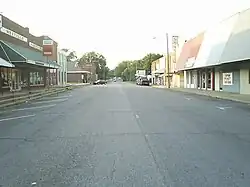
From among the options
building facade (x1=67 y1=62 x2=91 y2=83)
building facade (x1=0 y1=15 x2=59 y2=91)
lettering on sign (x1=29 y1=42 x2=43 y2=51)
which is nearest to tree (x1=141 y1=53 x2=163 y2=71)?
building facade (x1=67 y1=62 x2=91 y2=83)

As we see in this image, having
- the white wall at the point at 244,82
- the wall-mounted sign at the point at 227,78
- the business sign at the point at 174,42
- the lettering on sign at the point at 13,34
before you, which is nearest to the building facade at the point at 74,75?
the business sign at the point at 174,42

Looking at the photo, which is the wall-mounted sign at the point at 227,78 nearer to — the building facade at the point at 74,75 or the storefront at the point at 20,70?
the storefront at the point at 20,70

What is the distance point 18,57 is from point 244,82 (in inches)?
857

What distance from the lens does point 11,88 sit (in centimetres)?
4066

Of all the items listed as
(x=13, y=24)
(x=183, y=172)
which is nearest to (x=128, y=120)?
(x=183, y=172)

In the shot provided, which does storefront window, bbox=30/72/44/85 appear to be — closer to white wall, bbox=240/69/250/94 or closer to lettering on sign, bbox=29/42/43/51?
lettering on sign, bbox=29/42/43/51

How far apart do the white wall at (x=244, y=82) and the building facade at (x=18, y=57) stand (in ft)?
68.6

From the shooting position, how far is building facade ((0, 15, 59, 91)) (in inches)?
1469

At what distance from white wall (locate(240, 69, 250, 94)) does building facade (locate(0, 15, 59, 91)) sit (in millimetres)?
20895

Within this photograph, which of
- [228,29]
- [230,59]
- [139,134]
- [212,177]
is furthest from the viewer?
[228,29]

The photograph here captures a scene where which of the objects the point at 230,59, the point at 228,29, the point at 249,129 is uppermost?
the point at 228,29

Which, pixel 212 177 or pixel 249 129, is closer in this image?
pixel 212 177

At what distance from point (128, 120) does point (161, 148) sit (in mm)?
6541

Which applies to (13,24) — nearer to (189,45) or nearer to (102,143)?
(189,45)
